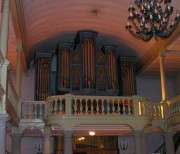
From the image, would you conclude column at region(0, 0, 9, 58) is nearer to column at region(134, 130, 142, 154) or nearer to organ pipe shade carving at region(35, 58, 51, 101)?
column at region(134, 130, 142, 154)

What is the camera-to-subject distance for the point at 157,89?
20297mm

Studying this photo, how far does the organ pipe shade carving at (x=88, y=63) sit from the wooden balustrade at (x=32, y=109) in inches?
90.7

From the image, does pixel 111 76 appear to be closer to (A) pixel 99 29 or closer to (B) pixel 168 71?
(A) pixel 99 29

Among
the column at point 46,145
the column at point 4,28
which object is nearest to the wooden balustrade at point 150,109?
the column at point 46,145

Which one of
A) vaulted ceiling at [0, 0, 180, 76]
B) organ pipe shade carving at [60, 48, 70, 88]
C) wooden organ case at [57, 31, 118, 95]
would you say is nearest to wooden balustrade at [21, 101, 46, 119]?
wooden organ case at [57, 31, 118, 95]

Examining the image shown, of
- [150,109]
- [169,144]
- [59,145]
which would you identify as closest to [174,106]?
[150,109]

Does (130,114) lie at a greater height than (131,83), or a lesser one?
lesser

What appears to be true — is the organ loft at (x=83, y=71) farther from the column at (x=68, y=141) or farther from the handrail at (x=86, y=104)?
the column at (x=68, y=141)

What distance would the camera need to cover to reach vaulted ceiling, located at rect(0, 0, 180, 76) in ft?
43.2

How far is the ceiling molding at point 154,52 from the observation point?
1465 centimetres

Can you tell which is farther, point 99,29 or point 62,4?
point 99,29

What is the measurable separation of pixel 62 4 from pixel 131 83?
6.11 m

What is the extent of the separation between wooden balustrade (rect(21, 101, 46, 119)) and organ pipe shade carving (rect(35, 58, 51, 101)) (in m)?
0.98

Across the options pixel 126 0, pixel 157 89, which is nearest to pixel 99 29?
pixel 126 0
